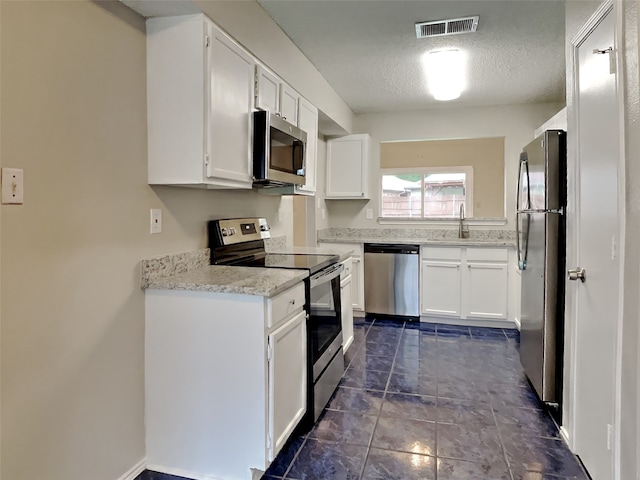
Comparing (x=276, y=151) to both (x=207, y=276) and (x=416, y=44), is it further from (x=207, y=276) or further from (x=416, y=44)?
(x=416, y=44)

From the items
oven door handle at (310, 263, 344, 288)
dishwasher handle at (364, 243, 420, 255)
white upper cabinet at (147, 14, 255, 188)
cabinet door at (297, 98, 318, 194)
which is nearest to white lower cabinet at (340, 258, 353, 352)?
oven door handle at (310, 263, 344, 288)

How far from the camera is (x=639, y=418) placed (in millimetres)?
1341

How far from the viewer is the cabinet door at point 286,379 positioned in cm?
176

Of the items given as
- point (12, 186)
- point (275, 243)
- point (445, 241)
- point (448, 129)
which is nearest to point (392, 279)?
point (445, 241)

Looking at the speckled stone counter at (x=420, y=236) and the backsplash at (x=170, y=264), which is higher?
the speckled stone counter at (x=420, y=236)

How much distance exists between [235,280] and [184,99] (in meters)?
0.84

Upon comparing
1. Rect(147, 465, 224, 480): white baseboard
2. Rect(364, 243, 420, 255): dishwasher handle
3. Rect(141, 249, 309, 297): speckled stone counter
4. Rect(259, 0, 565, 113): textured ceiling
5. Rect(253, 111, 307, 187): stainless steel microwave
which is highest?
Rect(259, 0, 565, 113): textured ceiling

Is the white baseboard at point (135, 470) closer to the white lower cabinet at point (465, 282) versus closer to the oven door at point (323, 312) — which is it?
the oven door at point (323, 312)

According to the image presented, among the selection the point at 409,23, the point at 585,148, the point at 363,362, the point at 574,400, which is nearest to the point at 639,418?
the point at 574,400

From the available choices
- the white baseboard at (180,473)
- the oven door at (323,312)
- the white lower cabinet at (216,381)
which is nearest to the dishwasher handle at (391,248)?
the oven door at (323,312)

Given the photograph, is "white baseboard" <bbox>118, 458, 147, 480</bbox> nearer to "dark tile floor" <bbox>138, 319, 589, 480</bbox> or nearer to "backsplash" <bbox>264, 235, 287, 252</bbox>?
"dark tile floor" <bbox>138, 319, 589, 480</bbox>

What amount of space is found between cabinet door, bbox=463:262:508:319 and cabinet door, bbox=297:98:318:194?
1.99 m

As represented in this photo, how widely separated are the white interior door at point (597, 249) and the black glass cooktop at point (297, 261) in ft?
4.30

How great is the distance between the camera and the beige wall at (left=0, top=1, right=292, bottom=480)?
51.3 inches
